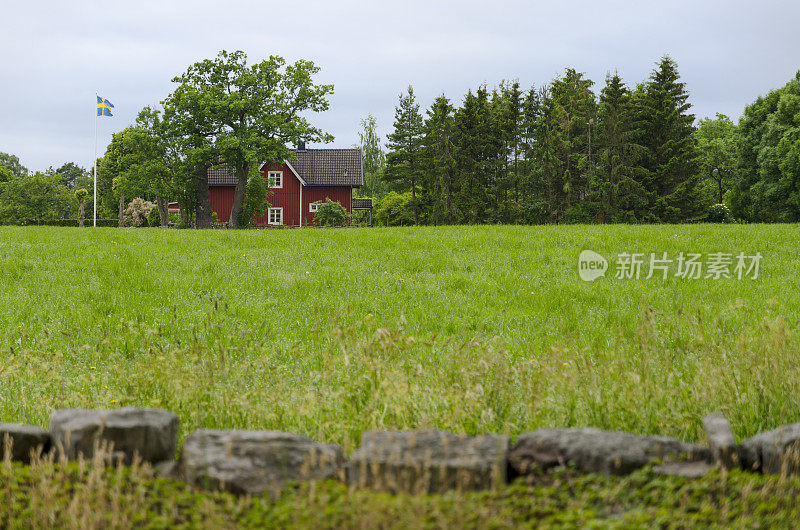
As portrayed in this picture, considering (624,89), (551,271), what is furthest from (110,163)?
(551,271)

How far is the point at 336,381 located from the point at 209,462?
2370 mm

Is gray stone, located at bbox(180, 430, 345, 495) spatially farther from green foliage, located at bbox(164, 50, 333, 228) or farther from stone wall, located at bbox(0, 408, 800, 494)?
green foliage, located at bbox(164, 50, 333, 228)

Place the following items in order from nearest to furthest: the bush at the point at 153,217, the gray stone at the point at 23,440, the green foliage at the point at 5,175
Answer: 1. the gray stone at the point at 23,440
2. the bush at the point at 153,217
3. the green foliage at the point at 5,175

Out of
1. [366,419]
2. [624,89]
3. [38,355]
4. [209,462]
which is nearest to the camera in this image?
[209,462]

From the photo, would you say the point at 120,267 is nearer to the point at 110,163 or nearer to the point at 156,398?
the point at 156,398

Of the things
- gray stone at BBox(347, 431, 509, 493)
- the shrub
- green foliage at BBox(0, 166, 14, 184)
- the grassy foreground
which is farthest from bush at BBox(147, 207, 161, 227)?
gray stone at BBox(347, 431, 509, 493)

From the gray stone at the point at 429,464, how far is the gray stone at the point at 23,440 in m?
1.74

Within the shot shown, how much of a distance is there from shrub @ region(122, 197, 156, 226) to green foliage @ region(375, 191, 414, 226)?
2302 centimetres

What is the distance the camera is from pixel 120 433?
3.24 m

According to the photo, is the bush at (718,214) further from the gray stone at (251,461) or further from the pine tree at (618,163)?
the gray stone at (251,461)

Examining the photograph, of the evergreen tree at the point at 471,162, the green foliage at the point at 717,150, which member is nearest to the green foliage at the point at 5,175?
the evergreen tree at the point at 471,162

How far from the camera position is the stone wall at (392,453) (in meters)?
3.04

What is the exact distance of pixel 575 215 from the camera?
4359cm

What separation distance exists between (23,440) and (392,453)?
2.07m
